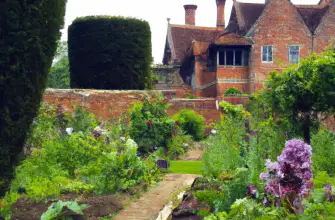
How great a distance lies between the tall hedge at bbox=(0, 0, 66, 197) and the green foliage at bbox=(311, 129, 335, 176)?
5.54m

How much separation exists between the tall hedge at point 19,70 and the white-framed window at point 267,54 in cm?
2654

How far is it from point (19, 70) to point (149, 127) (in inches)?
314

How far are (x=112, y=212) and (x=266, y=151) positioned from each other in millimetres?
3820

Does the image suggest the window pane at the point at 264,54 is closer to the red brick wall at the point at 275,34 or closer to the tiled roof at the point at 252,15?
the red brick wall at the point at 275,34

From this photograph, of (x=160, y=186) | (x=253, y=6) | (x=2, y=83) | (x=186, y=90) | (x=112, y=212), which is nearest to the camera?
(x=2, y=83)

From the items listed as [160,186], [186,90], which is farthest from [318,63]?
[186,90]

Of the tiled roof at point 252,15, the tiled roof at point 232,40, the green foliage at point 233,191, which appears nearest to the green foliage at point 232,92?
the tiled roof at point 232,40

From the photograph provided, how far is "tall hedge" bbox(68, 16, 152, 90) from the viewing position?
57.4ft

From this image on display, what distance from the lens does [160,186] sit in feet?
31.7

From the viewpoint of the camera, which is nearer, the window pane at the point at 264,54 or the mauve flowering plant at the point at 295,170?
the mauve flowering plant at the point at 295,170

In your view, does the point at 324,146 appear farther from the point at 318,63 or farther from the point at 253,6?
the point at 253,6

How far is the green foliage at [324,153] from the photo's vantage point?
10.2 metres

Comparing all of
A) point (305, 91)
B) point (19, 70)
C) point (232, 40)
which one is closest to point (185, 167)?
point (305, 91)

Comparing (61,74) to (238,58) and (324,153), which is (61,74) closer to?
(238,58)
